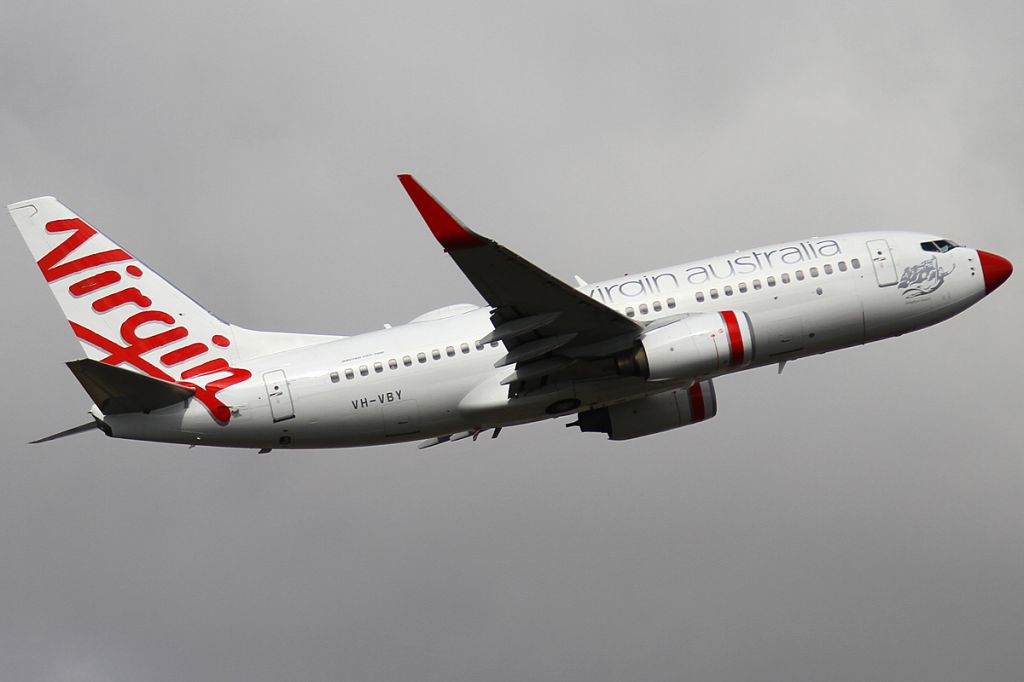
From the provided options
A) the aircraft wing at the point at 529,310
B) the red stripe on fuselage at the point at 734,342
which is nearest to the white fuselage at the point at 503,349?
the red stripe on fuselage at the point at 734,342

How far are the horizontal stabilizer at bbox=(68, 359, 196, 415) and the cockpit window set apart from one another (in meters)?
25.8

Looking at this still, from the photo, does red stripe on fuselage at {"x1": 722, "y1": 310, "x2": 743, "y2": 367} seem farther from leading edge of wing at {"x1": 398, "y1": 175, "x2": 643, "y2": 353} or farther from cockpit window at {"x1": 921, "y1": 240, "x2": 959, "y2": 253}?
cockpit window at {"x1": 921, "y1": 240, "x2": 959, "y2": 253}

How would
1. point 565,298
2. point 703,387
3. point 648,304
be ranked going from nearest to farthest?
1. point 565,298
2. point 648,304
3. point 703,387

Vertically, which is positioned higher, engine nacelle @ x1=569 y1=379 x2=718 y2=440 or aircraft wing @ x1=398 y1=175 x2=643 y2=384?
aircraft wing @ x1=398 y1=175 x2=643 y2=384

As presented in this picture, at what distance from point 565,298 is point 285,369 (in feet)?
31.5

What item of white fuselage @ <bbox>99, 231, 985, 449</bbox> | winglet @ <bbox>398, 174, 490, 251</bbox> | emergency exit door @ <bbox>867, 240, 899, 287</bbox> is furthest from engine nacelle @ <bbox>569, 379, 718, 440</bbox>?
winglet @ <bbox>398, 174, 490, 251</bbox>

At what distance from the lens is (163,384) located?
47875 mm

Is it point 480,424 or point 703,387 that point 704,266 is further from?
point 480,424

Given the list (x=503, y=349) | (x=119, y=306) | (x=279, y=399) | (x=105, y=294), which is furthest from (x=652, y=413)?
(x=105, y=294)

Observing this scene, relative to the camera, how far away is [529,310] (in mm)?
47438

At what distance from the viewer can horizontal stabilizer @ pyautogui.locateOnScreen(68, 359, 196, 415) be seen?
45.9m

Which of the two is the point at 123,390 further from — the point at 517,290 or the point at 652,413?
the point at 652,413

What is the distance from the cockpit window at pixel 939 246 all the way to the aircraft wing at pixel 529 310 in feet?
38.5

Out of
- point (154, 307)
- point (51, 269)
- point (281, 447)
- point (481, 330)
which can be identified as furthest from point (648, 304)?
point (51, 269)
